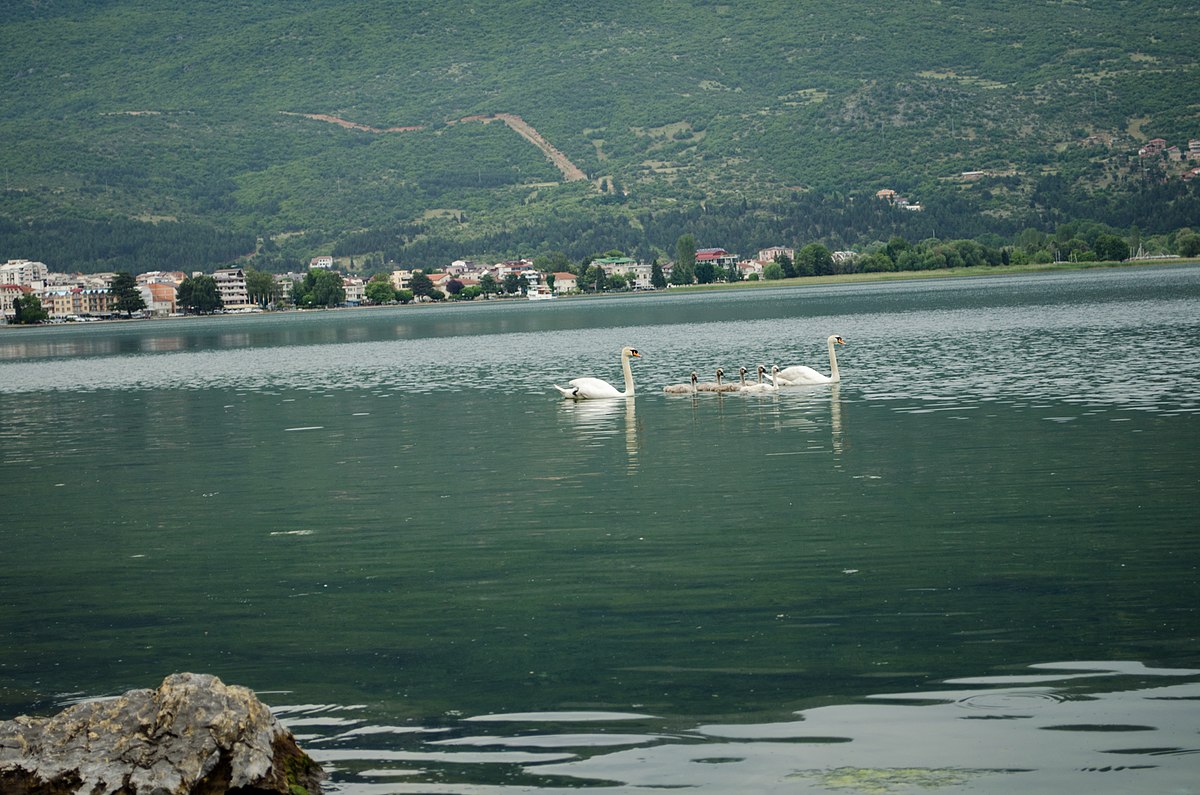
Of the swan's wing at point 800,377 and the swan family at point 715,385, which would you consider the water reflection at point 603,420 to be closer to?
the swan family at point 715,385

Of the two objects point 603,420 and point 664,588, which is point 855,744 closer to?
point 664,588

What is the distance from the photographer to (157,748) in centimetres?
899

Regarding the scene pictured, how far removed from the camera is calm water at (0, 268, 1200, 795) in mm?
10102

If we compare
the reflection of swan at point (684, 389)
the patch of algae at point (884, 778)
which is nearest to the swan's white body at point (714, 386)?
the reflection of swan at point (684, 389)

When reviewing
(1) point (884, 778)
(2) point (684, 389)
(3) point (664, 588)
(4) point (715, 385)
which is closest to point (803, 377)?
(4) point (715, 385)

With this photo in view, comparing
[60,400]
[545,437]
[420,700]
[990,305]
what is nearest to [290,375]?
[60,400]

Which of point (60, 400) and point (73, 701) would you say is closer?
point (73, 701)

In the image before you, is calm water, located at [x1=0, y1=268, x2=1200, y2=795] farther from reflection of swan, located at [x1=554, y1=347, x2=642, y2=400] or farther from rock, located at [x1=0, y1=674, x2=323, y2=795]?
reflection of swan, located at [x1=554, y1=347, x2=642, y2=400]

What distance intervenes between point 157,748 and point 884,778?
4676 millimetres

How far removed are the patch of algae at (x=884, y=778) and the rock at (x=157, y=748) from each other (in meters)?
3.43

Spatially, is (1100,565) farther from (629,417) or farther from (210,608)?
(629,417)

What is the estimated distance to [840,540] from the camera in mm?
17344

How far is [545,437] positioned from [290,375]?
32.6 meters

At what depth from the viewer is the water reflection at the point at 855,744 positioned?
9.35 metres
